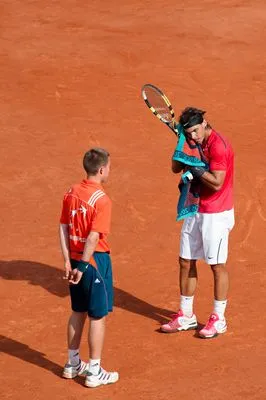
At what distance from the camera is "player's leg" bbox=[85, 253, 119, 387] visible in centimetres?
877

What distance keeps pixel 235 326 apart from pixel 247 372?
1.05 meters

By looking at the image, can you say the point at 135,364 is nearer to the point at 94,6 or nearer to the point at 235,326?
the point at 235,326

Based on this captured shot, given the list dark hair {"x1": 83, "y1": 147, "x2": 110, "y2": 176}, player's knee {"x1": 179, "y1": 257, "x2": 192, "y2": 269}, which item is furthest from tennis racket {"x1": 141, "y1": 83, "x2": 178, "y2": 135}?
dark hair {"x1": 83, "y1": 147, "x2": 110, "y2": 176}

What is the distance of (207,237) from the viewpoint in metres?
9.98

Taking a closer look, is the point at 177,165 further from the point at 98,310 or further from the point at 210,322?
the point at 98,310

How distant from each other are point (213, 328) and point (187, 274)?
1.99ft

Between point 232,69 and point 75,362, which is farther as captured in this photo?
point 232,69

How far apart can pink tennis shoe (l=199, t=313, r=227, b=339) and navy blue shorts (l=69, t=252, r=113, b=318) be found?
1.52m

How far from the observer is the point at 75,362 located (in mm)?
9125

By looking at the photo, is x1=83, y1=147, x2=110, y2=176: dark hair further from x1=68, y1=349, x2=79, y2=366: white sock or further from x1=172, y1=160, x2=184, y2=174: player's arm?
x1=68, y1=349, x2=79, y2=366: white sock

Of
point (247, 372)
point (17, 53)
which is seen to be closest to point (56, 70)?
point (17, 53)

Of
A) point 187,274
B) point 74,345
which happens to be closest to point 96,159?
point 74,345

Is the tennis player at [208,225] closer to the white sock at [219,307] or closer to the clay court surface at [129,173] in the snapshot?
the white sock at [219,307]

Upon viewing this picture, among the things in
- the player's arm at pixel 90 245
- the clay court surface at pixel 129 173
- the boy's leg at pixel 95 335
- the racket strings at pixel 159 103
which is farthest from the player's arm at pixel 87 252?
the racket strings at pixel 159 103
